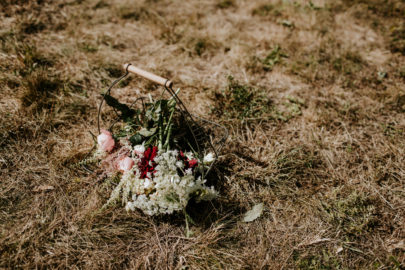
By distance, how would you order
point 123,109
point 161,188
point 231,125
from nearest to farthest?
point 161,188, point 123,109, point 231,125

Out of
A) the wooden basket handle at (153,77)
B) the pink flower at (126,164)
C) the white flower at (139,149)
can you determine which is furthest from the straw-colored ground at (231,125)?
the wooden basket handle at (153,77)

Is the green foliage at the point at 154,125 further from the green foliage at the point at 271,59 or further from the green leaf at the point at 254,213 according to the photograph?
the green foliage at the point at 271,59

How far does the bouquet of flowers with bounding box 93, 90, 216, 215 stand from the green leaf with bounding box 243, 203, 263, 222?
369 millimetres

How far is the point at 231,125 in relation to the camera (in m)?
2.62

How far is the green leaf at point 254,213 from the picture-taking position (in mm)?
2078

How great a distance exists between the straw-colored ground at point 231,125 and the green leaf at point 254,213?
0.13 ft

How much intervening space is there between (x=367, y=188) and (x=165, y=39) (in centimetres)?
294

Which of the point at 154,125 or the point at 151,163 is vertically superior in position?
the point at 154,125

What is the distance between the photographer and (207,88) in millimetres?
3012

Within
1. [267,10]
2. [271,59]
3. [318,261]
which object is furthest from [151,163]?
[267,10]

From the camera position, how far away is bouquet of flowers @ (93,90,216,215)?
185cm

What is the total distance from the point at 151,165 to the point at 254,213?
932 mm

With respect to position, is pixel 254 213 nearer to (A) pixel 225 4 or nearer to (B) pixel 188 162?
(B) pixel 188 162

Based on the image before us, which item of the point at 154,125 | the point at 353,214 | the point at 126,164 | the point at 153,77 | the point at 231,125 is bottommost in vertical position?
the point at 353,214
